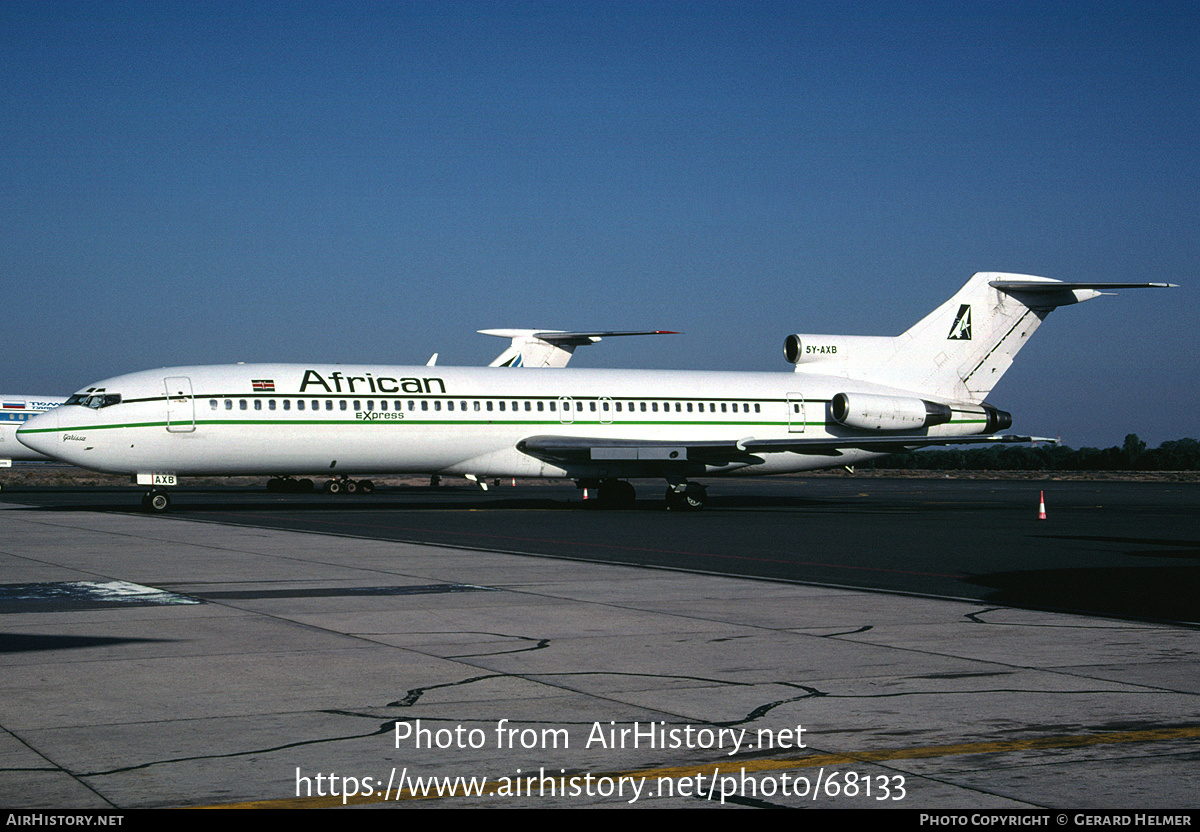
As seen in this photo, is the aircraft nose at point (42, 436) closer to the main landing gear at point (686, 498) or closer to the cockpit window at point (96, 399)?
the cockpit window at point (96, 399)

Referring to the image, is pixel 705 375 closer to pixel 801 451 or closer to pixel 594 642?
pixel 801 451

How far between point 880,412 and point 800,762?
2958cm

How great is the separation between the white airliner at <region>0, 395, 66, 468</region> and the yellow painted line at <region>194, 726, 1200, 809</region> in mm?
50571

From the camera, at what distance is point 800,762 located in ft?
18.7

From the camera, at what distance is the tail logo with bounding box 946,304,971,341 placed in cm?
3594

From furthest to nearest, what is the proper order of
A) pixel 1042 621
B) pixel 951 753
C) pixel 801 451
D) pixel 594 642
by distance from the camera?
pixel 801 451 → pixel 1042 621 → pixel 594 642 → pixel 951 753

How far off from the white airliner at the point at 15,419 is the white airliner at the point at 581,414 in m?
25.8

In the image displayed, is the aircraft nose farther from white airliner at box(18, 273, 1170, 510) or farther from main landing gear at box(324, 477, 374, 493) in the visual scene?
main landing gear at box(324, 477, 374, 493)

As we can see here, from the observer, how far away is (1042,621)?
10.5 m

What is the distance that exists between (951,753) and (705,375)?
29707mm

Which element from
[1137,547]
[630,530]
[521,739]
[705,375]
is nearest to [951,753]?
[521,739]

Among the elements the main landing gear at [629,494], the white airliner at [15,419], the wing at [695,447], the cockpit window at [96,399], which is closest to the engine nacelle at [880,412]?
the wing at [695,447]

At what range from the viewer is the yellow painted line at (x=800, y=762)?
507 centimetres

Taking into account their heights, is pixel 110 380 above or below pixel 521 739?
above
